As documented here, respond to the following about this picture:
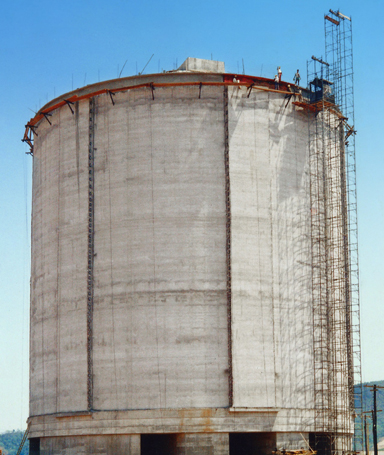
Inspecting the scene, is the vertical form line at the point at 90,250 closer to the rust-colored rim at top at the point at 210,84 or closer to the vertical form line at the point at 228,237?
the rust-colored rim at top at the point at 210,84

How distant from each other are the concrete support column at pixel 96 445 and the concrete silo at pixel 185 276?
0.07 meters

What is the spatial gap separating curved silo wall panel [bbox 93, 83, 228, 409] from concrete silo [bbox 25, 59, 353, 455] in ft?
0.24

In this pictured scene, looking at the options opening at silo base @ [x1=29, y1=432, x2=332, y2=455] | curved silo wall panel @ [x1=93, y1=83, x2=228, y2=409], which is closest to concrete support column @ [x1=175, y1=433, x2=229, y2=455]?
opening at silo base @ [x1=29, y1=432, x2=332, y2=455]

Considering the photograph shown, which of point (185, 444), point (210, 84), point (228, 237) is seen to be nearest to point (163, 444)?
point (185, 444)

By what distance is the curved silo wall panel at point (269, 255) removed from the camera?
39125mm

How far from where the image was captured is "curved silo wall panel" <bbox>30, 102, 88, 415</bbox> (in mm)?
40844

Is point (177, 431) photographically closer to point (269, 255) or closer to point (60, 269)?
point (269, 255)

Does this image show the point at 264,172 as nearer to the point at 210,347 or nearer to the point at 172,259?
the point at 172,259

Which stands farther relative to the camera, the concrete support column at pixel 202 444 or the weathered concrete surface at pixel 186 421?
the weathered concrete surface at pixel 186 421

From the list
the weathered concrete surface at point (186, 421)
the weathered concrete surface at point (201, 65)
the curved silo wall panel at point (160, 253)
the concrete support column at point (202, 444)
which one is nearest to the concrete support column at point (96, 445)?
the weathered concrete surface at point (186, 421)

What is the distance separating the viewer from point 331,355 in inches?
1656

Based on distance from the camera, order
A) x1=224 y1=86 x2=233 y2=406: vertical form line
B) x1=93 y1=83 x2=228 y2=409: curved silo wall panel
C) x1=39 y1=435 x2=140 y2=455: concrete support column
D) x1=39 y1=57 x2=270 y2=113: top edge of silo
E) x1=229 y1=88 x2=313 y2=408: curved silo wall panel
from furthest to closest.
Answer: x1=39 y1=57 x2=270 y2=113: top edge of silo → x1=229 y1=88 x2=313 y2=408: curved silo wall panel → x1=93 y1=83 x2=228 y2=409: curved silo wall panel → x1=224 y1=86 x2=233 y2=406: vertical form line → x1=39 y1=435 x2=140 y2=455: concrete support column

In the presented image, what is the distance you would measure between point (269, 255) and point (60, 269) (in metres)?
11.8

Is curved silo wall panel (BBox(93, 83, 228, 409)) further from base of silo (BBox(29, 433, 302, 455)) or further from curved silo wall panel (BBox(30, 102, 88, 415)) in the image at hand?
base of silo (BBox(29, 433, 302, 455))
